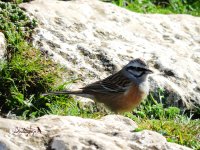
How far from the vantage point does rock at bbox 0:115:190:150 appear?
5.63 meters

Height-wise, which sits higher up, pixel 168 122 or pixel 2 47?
pixel 2 47

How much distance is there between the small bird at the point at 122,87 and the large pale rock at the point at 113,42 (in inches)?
17.8

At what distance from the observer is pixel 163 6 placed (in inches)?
496

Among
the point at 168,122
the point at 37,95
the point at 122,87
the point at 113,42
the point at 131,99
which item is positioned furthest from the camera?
the point at 113,42

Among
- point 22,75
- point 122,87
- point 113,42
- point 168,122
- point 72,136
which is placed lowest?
point 168,122

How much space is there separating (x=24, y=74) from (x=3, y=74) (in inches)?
10.5

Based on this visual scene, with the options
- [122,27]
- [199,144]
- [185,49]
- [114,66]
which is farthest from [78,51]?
[199,144]

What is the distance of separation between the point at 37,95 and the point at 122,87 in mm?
1101

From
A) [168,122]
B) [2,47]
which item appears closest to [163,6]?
[2,47]

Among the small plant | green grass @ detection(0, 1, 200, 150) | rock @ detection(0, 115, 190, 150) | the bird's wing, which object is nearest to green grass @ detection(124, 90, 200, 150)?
green grass @ detection(0, 1, 200, 150)

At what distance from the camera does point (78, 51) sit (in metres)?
9.20

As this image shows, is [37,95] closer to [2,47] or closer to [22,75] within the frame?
[22,75]

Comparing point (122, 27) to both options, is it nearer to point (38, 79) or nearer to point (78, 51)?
point (78, 51)

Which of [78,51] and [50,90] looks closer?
[50,90]
